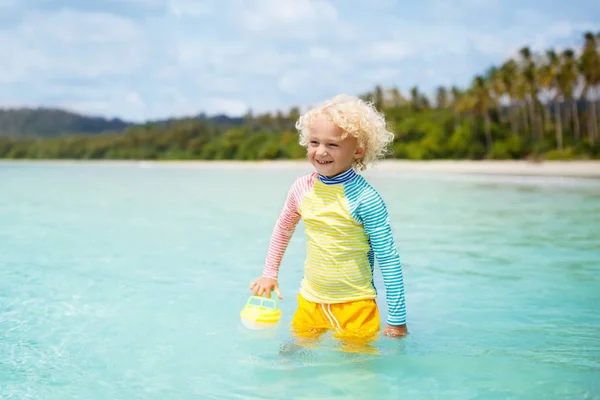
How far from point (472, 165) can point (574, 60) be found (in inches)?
549

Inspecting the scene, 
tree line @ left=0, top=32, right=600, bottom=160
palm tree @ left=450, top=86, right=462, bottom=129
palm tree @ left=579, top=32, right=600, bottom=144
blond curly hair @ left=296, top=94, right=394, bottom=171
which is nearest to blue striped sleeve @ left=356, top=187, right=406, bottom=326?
blond curly hair @ left=296, top=94, right=394, bottom=171

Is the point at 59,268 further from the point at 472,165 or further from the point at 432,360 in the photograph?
the point at 472,165

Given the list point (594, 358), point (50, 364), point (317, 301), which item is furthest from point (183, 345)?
point (594, 358)

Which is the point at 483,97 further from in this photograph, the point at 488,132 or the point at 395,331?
the point at 395,331

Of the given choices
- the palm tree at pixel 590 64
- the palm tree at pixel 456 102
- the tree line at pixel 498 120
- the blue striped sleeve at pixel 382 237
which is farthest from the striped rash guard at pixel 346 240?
the palm tree at pixel 456 102

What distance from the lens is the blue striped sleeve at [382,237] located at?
10.1 feet

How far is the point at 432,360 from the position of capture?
351cm

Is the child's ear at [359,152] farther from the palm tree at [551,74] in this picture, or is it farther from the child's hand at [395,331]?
the palm tree at [551,74]

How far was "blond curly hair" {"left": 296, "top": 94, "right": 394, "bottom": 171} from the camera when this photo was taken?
9.96 ft

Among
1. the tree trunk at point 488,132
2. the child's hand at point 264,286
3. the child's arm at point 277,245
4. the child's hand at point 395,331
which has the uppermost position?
the tree trunk at point 488,132

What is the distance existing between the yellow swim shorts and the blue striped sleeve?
0.15 metres

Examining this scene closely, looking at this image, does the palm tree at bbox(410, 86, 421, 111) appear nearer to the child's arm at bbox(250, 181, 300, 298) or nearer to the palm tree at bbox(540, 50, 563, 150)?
the palm tree at bbox(540, 50, 563, 150)

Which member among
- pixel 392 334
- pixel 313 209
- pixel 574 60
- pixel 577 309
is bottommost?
pixel 577 309

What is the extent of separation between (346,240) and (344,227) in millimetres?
73
